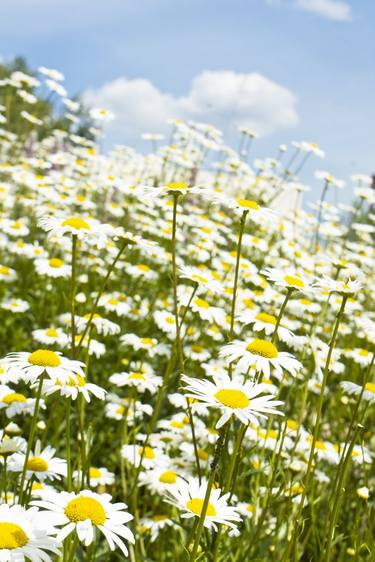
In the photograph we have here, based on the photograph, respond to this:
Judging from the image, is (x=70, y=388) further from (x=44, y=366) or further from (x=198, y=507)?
(x=198, y=507)

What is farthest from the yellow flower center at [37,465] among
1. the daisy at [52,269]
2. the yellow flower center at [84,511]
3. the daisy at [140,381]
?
the daisy at [52,269]

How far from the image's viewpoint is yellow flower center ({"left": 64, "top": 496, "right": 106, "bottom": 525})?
1632 millimetres

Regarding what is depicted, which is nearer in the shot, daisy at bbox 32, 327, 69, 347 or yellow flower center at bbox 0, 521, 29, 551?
yellow flower center at bbox 0, 521, 29, 551

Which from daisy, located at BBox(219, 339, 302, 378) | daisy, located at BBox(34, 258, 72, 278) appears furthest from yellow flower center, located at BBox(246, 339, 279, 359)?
daisy, located at BBox(34, 258, 72, 278)

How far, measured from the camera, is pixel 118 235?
8.85 ft

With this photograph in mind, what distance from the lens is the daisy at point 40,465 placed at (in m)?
2.40

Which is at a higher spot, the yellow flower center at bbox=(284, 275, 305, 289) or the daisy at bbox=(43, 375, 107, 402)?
the yellow flower center at bbox=(284, 275, 305, 289)

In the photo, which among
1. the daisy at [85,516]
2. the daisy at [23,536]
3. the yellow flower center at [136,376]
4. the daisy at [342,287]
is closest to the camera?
the daisy at [23,536]

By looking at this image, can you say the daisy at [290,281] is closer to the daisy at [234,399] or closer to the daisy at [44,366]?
the daisy at [234,399]

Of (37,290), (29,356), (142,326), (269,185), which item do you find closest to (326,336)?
(142,326)

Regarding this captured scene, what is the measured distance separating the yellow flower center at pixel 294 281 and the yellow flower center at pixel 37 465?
47.2 inches

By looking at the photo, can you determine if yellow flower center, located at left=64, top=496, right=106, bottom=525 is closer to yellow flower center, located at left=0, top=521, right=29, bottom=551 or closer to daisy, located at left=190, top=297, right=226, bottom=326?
yellow flower center, located at left=0, top=521, right=29, bottom=551

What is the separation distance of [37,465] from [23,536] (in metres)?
0.91

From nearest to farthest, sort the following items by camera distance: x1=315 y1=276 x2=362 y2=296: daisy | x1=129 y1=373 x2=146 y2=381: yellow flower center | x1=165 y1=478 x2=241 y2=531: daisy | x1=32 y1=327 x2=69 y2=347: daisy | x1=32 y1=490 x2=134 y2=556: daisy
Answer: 1. x1=32 y1=490 x2=134 y2=556: daisy
2. x1=165 y1=478 x2=241 y2=531: daisy
3. x1=315 y1=276 x2=362 y2=296: daisy
4. x1=129 y1=373 x2=146 y2=381: yellow flower center
5. x1=32 y1=327 x2=69 y2=347: daisy
